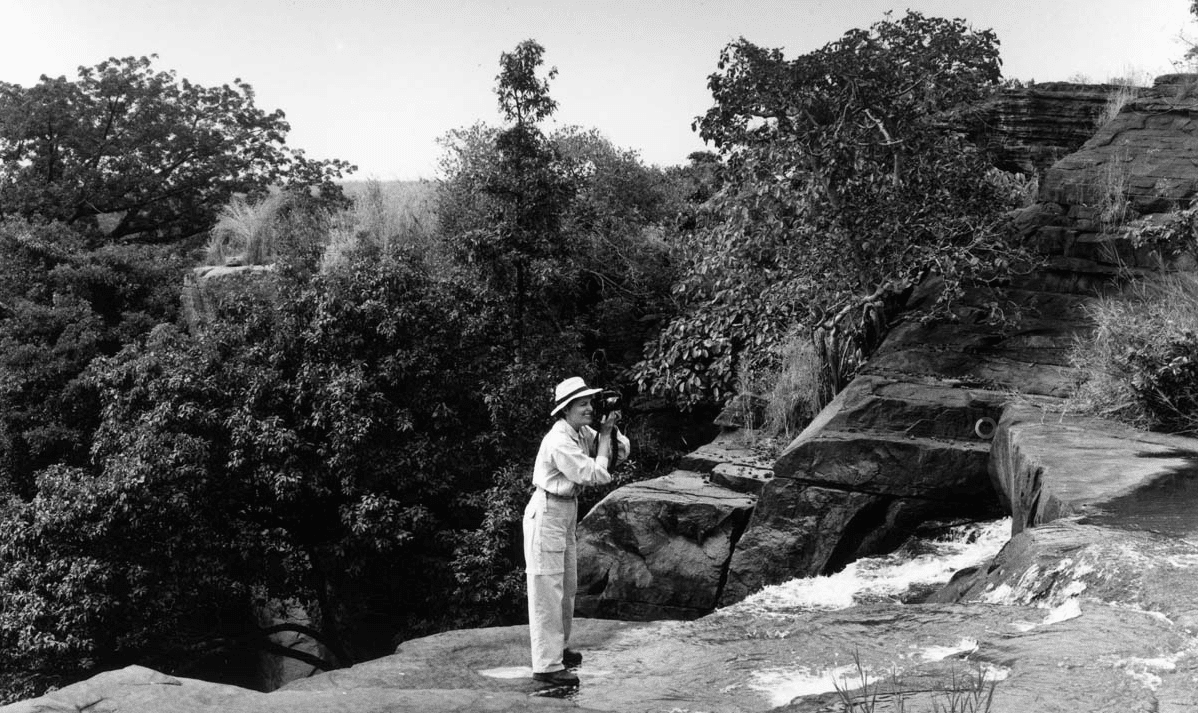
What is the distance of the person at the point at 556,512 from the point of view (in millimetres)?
5801

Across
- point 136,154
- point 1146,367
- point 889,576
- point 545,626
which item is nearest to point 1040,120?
point 1146,367

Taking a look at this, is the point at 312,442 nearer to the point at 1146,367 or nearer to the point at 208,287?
the point at 208,287

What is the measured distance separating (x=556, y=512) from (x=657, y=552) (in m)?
4.57

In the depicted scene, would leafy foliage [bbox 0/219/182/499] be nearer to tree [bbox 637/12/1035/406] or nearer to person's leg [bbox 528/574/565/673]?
tree [bbox 637/12/1035/406]

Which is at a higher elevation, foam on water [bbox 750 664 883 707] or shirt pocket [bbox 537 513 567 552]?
shirt pocket [bbox 537 513 567 552]

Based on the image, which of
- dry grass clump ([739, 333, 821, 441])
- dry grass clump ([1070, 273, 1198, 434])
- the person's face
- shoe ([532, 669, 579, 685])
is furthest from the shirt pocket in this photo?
dry grass clump ([739, 333, 821, 441])

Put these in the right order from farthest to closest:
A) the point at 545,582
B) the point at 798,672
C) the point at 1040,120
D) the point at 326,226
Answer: the point at 326,226, the point at 1040,120, the point at 545,582, the point at 798,672

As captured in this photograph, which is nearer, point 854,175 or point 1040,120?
point 854,175

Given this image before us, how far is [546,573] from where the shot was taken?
5.86 metres

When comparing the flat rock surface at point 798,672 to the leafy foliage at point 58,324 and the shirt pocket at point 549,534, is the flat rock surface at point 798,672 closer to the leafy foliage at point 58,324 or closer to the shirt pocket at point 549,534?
the shirt pocket at point 549,534

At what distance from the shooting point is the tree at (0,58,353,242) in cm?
2486

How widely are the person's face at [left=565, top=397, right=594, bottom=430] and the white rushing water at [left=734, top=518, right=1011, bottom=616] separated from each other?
2906 mm

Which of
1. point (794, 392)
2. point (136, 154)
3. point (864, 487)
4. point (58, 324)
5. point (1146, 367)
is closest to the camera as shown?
point (1146, 367)

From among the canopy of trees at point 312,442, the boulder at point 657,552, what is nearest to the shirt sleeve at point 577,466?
the boulder at point 657,552
